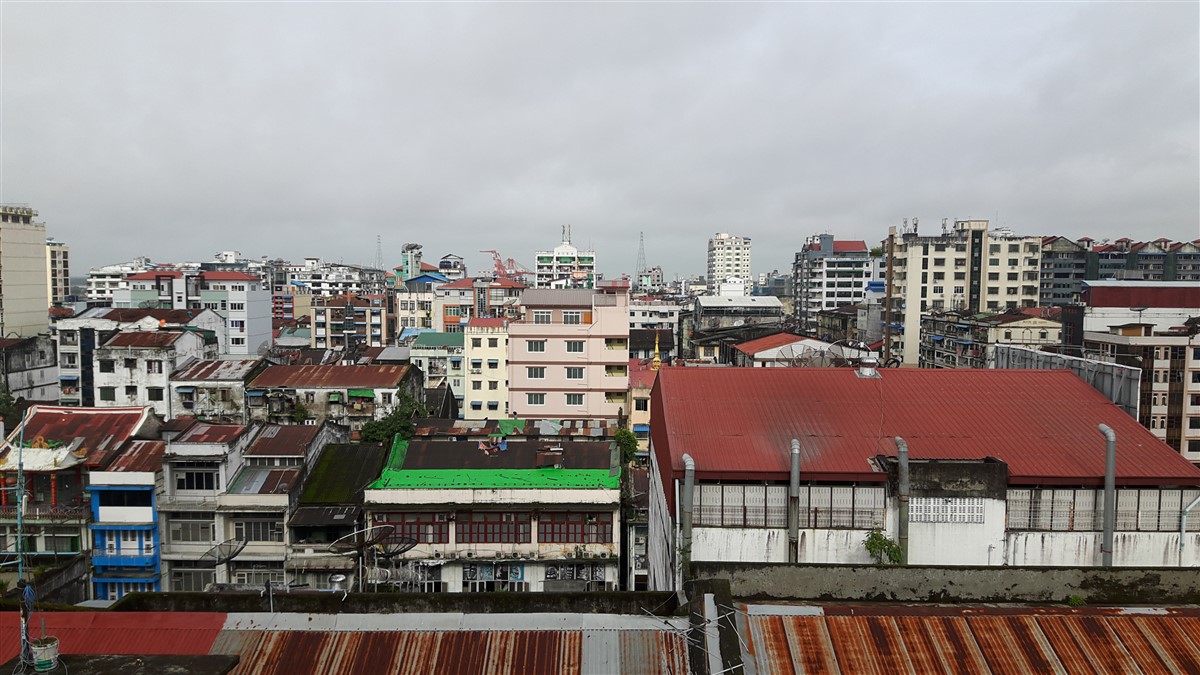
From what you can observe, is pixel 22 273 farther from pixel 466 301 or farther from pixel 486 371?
pixel 486 371

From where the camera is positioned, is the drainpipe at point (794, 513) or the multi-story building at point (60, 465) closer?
the drainpipe at point (794, 513)

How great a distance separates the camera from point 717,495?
1739 centimetres

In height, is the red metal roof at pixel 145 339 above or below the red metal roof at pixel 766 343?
above

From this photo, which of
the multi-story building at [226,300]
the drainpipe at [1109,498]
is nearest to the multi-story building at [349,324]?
the multi-story building at [226,300]

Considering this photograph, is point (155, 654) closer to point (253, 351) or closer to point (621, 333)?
point (621, 333)

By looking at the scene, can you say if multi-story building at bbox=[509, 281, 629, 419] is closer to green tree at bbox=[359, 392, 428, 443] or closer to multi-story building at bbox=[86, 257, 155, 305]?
green tree at bbox=[359, 392, 428, 443]

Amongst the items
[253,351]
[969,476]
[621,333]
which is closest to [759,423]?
[969,476]

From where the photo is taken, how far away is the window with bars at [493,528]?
25.6m

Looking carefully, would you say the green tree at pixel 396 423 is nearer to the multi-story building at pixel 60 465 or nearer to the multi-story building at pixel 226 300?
the multi-story building at pixel 60 465

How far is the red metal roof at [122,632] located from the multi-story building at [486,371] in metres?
39.2

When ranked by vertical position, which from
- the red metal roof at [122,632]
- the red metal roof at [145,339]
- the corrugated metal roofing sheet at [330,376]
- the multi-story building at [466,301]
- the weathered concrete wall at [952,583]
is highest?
the multi-story building at [466,301]

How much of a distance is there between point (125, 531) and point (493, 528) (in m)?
12.4

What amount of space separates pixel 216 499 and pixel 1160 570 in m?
25.9

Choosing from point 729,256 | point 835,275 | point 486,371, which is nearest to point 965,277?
point 835,275
